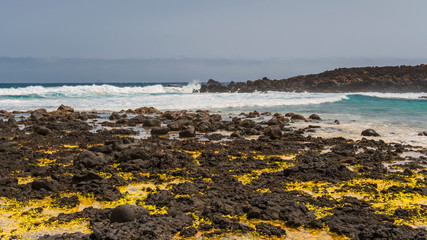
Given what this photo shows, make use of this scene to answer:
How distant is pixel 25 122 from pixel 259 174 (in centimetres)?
1351

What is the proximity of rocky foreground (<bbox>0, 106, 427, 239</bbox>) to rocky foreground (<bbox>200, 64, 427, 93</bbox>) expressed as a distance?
52704mm

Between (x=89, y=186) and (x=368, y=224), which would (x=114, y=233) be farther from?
(x=368, y=224)

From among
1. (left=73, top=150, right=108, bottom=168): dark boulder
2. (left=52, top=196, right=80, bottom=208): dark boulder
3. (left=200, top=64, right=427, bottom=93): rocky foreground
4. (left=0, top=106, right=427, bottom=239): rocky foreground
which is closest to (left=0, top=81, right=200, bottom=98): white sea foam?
(left=200, top=64, right=427, bottom=93): rocky foreground

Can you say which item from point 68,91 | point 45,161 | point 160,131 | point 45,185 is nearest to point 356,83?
point 68,91

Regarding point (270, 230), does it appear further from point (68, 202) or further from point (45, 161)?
point (45, 161)

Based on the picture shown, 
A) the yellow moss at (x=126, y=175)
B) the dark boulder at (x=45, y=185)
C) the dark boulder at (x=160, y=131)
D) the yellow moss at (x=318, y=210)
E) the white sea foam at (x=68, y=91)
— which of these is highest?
the white sea foam at (x=68, y=91)

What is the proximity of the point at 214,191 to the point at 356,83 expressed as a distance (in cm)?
6123

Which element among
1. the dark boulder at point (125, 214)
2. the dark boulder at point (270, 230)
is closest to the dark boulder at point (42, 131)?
the dark boulder at point (125, 214)

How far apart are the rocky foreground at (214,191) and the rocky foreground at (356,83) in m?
52.7

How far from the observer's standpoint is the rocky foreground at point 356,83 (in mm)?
58531

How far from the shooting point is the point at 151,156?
8945 millimetres

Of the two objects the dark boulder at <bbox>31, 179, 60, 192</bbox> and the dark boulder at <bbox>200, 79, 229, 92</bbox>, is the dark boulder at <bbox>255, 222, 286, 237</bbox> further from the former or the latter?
the dark boulder at <bbox>200, 79, 229, 92</bbox>

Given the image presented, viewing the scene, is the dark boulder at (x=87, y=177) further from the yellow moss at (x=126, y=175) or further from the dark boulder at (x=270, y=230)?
the dark boulder at (x=270, y=230)

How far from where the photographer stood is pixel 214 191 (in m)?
6.57
